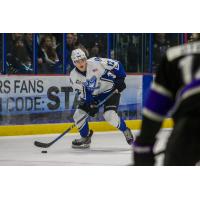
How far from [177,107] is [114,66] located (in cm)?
263

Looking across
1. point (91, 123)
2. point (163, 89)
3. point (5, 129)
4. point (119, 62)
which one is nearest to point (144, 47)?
point (119, 62)

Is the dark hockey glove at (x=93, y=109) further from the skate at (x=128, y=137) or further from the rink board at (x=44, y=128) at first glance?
the skate at (x=128, y=137)

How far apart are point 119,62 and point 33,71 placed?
57cm

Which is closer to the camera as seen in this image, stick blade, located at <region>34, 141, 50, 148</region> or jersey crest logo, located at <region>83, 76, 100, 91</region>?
stick blade, located at <region>34, 141, 50, 148</region>

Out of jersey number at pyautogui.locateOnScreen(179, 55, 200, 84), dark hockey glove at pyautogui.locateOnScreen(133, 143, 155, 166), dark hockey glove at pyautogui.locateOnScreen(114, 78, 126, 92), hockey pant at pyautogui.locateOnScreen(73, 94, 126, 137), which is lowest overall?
hockey pant at pyautogui.locateOnScreen(73, 94, 126, 137)

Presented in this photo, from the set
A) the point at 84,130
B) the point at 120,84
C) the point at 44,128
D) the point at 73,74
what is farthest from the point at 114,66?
the point at 44,128

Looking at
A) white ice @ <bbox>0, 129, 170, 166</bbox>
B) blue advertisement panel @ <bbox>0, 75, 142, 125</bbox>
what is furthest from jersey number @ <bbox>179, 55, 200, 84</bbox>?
blue advertisement panel @ <bbox>0, 75, 142, 125</bbox>

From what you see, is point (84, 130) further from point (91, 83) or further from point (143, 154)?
point (143, 154)

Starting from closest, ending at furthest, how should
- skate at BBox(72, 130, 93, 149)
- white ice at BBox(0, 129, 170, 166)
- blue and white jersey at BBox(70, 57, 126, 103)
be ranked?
white ice at BBox(0, 129, 170, 166)
skate at BBox(72, 130, 93, 149)
blue and white jersey at BBox(70, 57, 126, 103)

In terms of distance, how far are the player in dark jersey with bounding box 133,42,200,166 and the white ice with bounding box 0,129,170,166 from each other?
2304 mm

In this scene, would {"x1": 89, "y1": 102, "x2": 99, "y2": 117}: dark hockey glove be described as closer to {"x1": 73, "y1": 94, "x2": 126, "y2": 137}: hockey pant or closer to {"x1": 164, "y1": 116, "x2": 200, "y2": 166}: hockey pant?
{"x1": 73, "y1": 94, "x2": 126, "y2": 137}: hockey pant

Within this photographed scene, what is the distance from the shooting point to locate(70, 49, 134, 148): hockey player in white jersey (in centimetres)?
416

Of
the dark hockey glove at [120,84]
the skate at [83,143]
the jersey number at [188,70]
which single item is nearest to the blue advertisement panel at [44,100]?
the dark hockey glove at [120,84]
